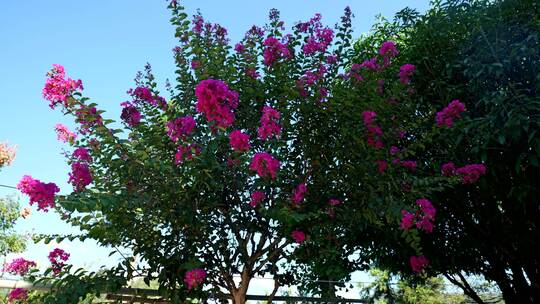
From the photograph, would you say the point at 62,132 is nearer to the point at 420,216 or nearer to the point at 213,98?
the point at 213,98

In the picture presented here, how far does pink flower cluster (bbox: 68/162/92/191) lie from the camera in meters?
3.79

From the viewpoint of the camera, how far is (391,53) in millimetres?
4531

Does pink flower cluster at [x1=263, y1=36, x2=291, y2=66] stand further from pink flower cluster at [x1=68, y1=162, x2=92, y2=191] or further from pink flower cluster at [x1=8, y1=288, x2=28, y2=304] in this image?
pink flower cluster at [x1=8, y1=288, x2=28, y2=304]

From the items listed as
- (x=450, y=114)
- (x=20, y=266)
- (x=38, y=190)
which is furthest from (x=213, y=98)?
(x=20, y=266)

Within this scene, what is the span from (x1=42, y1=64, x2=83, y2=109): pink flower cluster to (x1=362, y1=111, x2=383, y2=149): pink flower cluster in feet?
7.58

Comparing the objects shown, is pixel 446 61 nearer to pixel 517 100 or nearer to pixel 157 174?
pixel 517 100

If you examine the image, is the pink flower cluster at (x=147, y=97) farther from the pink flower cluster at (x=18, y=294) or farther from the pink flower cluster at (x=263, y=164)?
the pink flower cluster at (x=18, y=294)

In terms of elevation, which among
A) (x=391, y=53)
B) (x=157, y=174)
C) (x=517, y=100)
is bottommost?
(x=157, y=174)

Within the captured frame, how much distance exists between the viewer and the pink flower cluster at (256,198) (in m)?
3.91

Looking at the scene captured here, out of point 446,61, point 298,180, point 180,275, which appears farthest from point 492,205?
point 180,275

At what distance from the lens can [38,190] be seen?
3.27 meters

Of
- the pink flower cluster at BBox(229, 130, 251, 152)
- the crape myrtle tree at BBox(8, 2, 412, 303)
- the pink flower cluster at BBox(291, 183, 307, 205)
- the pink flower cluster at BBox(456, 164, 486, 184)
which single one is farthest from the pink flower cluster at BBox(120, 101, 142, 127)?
the pink flower cluster at BBox(456, 164, 486, 184)

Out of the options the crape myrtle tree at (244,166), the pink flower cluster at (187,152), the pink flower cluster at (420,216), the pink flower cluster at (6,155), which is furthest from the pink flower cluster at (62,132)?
the pink flower cluster at (6,155)

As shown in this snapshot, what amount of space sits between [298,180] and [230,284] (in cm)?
123
